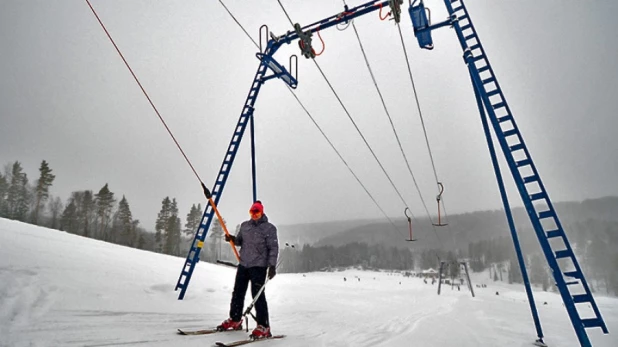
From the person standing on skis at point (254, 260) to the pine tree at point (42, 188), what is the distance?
232 feet

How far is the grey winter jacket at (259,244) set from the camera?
497cm

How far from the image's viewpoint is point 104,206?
5959 cm

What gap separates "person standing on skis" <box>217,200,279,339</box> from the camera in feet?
15.9

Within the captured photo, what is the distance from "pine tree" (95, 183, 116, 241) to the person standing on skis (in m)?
68.1

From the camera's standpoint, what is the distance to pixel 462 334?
5.20m

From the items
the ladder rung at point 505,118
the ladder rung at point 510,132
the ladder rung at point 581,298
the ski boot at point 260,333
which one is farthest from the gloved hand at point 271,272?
the ladder rung at point 505,118

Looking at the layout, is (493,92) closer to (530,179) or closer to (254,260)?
(530,179)

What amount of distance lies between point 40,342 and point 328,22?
8.63m

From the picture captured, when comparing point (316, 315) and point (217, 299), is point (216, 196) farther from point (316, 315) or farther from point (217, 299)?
point (316, 315)

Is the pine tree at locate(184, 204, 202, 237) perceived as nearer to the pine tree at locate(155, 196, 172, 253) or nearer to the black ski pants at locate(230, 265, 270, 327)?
the pine tree at locate(155, 196, 172, 253)

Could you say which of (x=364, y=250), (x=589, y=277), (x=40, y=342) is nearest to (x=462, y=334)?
(x=40, y=342)

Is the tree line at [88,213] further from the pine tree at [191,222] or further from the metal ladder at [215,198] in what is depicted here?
the metal ladder at [215,198]

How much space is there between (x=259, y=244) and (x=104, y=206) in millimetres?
69868

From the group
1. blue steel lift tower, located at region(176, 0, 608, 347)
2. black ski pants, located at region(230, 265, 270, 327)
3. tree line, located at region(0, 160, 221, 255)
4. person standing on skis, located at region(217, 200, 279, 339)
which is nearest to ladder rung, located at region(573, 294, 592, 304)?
blue steel lift tower, located at region(176, 0, 608, 347)
